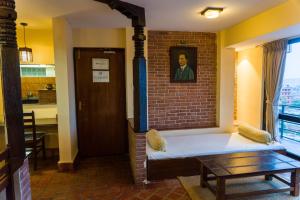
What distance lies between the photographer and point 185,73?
14.1 ft

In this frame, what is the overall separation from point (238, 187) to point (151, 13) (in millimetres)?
2647

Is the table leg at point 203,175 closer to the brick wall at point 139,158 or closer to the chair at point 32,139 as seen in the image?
the brick wall at point 139,158

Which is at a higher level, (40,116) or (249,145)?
(40,116)

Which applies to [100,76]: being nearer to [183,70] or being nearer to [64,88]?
[64,88]

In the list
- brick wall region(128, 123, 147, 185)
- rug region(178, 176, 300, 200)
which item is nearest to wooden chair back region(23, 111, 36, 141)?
brick wall region(128, 123, 147, 185)

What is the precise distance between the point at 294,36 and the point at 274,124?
1.55m

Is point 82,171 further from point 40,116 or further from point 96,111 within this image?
point 40,116

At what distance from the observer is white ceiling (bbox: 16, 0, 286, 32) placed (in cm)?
267

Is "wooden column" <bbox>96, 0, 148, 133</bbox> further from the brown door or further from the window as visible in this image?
the window

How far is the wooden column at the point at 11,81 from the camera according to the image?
56.6 inches

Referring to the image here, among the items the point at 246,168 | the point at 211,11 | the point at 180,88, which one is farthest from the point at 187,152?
the point at 211,11

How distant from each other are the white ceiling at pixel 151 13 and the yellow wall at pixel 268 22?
0.10 metres

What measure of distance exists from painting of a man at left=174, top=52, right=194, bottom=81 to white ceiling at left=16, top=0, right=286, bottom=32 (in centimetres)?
59

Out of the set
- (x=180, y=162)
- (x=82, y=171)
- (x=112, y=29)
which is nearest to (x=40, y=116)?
(x=82, y=171)
